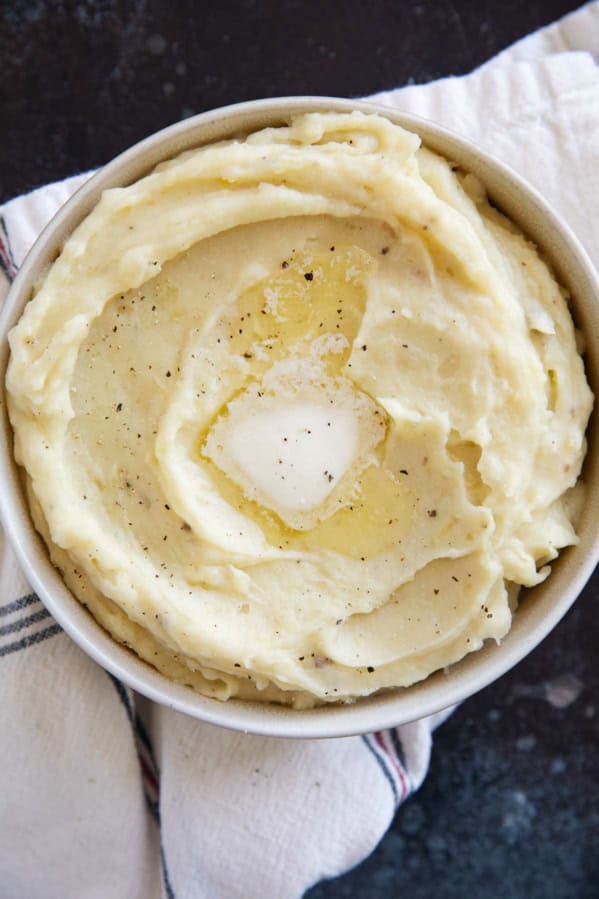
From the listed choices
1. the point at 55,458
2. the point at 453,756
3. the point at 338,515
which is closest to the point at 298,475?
the point at 338,515

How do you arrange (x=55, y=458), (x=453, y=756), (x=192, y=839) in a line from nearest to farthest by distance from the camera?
(x=55, y=458) → (x=192, y=839) → (x=453, y=756)

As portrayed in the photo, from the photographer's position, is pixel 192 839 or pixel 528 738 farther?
pixel 528 738

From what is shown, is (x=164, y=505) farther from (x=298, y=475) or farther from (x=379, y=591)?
(x=379, y=591)

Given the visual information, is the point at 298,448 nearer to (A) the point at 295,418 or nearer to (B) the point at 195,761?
(A) the point at 295,418

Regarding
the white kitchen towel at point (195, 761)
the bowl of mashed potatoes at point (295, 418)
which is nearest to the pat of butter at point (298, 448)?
the bowl of mashed potatoes at point (295, 418)

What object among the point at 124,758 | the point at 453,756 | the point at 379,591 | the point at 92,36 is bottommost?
the point at 453,756

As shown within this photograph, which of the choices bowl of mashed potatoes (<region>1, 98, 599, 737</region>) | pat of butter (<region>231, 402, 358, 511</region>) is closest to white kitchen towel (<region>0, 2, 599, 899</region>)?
bowl of mashed potatoes (<region>1, 98, 599, 737</region>)
